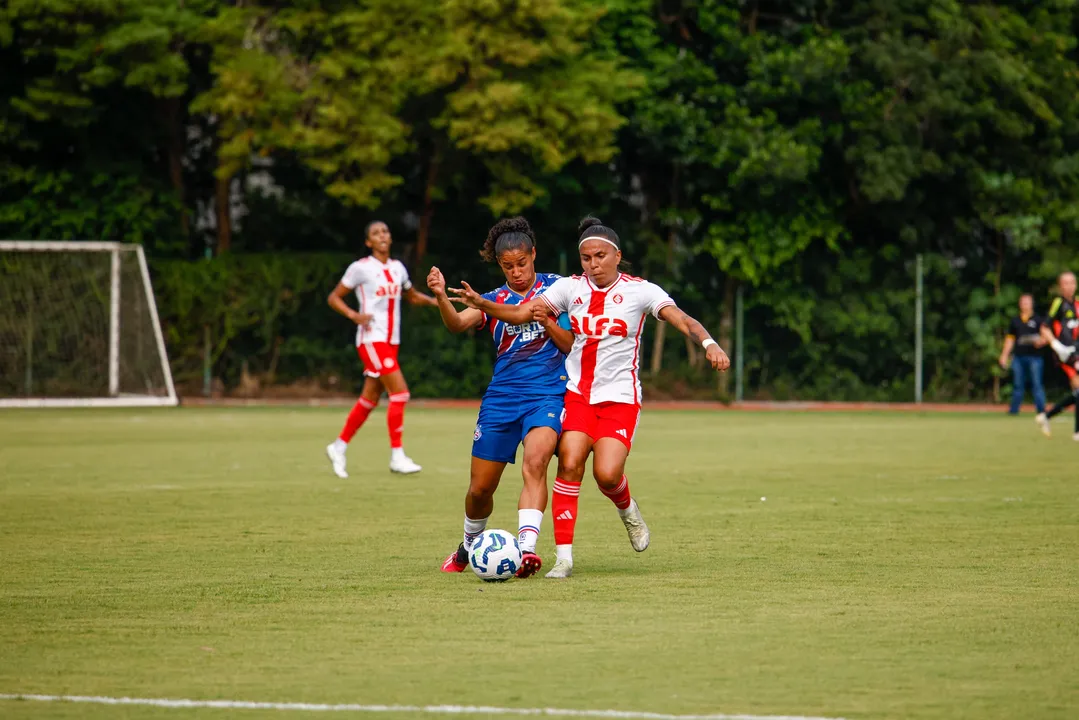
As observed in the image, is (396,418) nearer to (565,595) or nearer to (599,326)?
(599,326)

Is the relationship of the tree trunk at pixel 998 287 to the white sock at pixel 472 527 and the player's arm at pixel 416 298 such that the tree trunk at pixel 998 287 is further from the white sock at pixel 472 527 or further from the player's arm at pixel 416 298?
the white sock at pixel 472 527

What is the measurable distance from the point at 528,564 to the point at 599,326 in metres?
1.46

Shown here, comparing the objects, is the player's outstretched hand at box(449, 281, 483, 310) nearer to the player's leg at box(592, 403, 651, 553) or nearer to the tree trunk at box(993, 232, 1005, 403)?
the player's leg at box(592, 403, 651, 553)

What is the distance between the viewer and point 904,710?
5.78 metres

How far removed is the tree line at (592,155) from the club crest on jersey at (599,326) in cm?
2279

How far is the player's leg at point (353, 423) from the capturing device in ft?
55.4

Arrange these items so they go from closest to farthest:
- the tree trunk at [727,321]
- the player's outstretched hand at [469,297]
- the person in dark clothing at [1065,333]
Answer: the player's outstretched hand at [469,297] → the person in dark clothing at [1065,333] → the tree trunk at [727,321]

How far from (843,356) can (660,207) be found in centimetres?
512

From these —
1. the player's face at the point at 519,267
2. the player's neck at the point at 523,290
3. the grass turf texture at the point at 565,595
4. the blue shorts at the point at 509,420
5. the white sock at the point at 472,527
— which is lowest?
the grass turf texture at the point at 565,595

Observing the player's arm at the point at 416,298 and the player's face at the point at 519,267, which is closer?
the player's face at the point at 519,267

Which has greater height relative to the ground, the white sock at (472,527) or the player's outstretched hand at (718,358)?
the player's outstretched hand at (718,358)

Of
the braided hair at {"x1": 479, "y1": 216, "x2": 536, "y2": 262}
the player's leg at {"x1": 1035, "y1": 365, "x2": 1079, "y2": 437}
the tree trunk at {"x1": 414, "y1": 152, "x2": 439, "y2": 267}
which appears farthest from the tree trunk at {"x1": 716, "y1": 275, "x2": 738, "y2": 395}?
the braided hair at {"x1": 479, "y1": 216, "x2": 536, "y2": 262}

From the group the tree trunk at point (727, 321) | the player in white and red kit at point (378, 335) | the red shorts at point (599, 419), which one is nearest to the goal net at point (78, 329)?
the tree trunk at point (727, 321)

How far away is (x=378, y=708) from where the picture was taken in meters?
5.82
